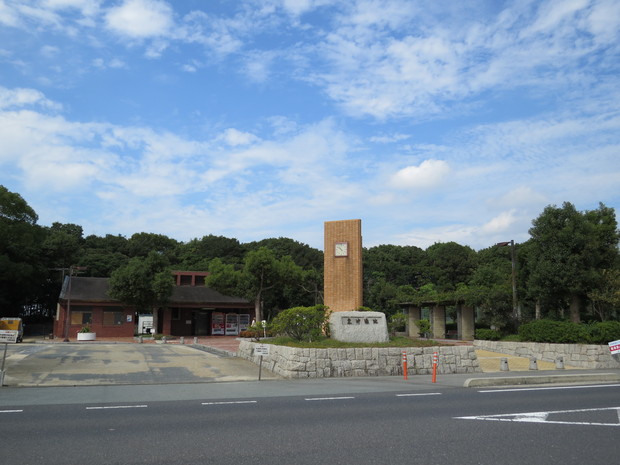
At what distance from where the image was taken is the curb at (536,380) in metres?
14.4

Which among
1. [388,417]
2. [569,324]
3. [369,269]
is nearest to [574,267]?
[569,324]

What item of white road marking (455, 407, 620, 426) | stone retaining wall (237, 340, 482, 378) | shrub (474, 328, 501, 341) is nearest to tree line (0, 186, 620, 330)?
shrub (474, 328, 501, 341)

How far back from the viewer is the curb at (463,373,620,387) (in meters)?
14.4

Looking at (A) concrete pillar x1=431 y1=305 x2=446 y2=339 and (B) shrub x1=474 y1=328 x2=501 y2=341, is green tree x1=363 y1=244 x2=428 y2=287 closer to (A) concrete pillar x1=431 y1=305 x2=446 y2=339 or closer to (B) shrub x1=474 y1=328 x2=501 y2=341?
(A) concrete pillar x1=431 y1=305 x2=446 y2=339

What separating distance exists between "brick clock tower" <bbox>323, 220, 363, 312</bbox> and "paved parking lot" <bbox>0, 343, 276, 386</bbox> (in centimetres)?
711

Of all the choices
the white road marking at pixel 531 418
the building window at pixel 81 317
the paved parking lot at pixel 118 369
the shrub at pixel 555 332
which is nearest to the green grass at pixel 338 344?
the paved parking lot at pixel 118 369

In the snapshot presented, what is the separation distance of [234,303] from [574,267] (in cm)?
2967

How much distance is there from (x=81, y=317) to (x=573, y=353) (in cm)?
3578

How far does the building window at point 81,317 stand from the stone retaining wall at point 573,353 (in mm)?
32561

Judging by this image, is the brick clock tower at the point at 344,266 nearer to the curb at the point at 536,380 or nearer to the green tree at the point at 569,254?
the green tree at the point at 569,254

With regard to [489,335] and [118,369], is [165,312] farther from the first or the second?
[118,369]

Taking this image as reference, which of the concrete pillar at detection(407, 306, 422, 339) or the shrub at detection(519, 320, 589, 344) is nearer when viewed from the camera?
the shrub at detection(519, 320, 589, 344)

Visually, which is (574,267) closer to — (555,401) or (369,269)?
(555,401)

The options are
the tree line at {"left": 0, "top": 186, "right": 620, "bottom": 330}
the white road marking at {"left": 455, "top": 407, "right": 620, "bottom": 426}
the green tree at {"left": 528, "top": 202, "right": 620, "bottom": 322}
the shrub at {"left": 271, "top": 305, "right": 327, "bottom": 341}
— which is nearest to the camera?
the white road marking at {"left": 455, "top": 407, "right": 620, "bottom": 426}
